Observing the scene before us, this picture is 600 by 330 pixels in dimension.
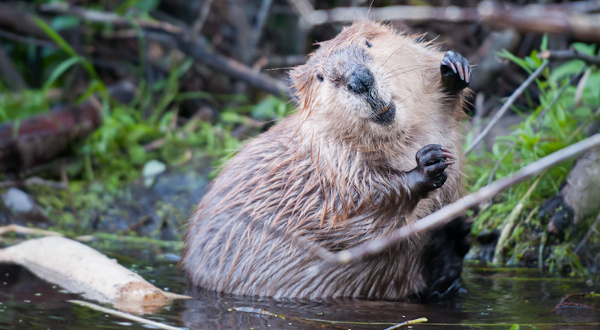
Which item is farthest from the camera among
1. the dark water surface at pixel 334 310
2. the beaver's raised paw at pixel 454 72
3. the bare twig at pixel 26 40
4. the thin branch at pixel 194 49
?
the bare twig at pixel 26 40

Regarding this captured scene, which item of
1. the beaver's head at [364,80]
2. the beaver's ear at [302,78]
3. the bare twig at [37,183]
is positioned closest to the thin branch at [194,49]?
the bare twig at [37,183]

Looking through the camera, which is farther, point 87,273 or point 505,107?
point 505,107

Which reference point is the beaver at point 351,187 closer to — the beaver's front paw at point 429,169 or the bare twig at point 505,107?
the beaver's front paw at point 429,169

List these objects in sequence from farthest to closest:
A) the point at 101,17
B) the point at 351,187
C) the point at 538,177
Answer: the point at 101,17 < the point at 538,177 < the point at 351,187

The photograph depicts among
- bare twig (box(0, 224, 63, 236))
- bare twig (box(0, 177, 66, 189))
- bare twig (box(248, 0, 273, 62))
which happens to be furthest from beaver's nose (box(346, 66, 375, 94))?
bare twig (box(248, 0, 273, 62))

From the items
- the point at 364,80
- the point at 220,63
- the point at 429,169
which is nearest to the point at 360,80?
the point at 364,80

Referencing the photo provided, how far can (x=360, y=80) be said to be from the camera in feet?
7.30

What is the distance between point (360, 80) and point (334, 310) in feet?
2.51

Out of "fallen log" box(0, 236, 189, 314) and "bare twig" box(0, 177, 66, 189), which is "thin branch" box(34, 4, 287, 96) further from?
"fallen log" box(0, 236, 189, 314)

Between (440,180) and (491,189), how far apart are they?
1.05 metres

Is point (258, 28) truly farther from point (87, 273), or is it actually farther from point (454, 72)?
point (87, 273)

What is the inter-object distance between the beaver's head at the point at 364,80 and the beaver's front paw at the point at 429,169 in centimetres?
21

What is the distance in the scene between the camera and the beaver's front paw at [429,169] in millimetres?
2193

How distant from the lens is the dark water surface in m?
2.03
